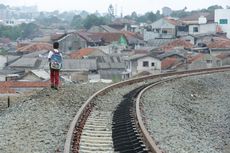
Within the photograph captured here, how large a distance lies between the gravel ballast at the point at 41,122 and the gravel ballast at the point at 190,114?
170 cm

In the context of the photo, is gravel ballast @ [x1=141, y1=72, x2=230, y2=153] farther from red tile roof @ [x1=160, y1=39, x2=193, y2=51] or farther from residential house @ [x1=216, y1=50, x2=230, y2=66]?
red tile roof @ [x1=160, y1=39, x2=193, y2=51]

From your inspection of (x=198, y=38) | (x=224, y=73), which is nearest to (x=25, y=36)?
(x=198, y=38)

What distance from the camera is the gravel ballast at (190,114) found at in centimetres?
885

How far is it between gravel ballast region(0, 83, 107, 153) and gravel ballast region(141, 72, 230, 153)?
66.8 inches

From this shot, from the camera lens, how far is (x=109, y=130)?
9188mm

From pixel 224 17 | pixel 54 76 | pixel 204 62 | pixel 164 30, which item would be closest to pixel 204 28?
pixel 224 17

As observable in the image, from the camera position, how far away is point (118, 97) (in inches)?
553

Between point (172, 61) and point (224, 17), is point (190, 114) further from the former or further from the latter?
point (224, 17)

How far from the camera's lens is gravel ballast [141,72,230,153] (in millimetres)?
8852

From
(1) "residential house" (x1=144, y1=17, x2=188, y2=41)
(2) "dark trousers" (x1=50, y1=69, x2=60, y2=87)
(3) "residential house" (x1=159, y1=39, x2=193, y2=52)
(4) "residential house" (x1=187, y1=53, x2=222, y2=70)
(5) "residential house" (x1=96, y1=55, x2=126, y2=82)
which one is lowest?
(5) "residential house" (x1=96, y1=55, x2=126, y2=82)

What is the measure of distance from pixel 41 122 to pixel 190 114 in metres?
5.95

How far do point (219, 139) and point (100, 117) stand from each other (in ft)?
9.59

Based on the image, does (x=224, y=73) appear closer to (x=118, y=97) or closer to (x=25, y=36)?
(x=118, y=97)

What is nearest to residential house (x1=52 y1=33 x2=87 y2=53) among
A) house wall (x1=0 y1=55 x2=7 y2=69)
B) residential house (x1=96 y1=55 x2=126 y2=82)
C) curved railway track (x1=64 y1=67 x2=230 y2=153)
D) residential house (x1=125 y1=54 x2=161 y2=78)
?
house wall (x1=0 y1=55 x2=7 y2=69)
